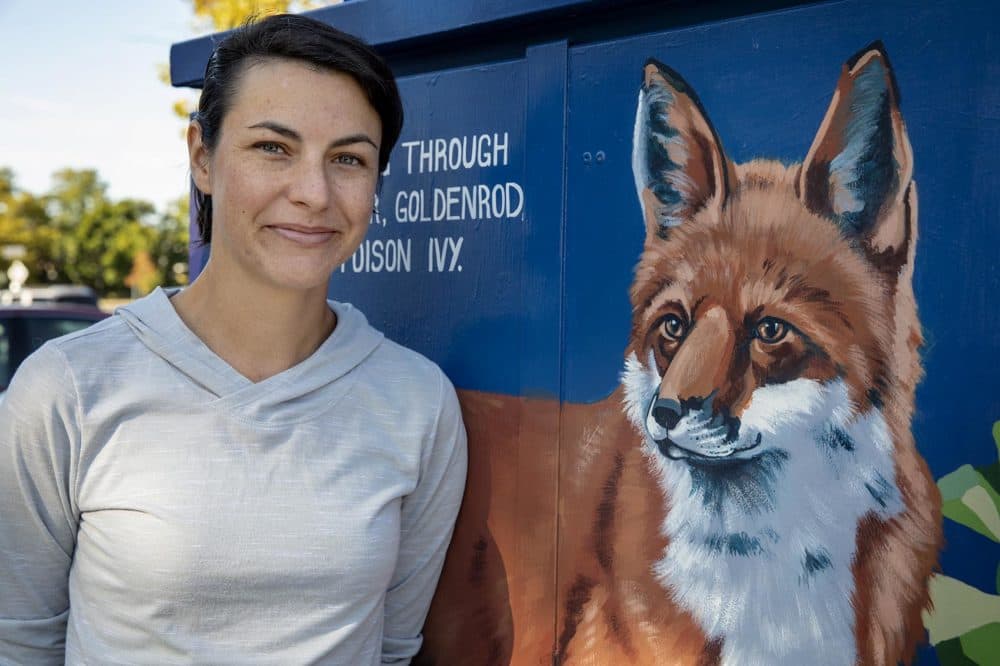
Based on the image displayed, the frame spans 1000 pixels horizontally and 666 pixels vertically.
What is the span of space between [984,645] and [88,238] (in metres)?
60.4

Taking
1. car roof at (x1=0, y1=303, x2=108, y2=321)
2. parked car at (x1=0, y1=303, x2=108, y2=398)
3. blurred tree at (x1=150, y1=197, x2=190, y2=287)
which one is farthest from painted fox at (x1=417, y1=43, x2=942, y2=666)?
blurred tree at (x1=150, y1=197, x2=190, y2=287)

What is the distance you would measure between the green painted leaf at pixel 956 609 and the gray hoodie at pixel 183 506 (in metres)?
0.85

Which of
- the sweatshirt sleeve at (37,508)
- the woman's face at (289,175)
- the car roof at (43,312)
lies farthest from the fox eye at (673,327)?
the car roof at (43,312)

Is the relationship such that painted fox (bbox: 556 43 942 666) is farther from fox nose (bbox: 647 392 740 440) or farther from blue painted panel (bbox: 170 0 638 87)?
blue painted panel (bbox: 170 0 638 87)

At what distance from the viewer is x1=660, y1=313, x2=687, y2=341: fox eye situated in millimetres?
1503

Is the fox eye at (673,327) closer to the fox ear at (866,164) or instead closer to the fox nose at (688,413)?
the fox nose at (688,413)

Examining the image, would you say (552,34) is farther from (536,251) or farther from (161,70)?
(161,70)

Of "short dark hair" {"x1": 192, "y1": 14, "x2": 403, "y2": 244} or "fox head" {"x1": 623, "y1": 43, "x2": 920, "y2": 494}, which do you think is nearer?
"fox head" {"x1": 623, "y1": 43, "x2": 920, "y2": 494}

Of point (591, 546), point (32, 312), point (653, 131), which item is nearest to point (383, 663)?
point (591, 546)

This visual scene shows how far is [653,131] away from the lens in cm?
155

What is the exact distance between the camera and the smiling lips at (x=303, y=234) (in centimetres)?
156

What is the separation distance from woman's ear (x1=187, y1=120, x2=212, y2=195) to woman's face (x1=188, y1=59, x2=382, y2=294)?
58 millimetres

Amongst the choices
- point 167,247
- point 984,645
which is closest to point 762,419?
point 984,645

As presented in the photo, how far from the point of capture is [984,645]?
122 centimetres
